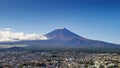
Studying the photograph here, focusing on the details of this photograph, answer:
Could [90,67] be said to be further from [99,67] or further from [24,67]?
[24,67]

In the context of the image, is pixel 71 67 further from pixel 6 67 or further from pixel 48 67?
pixel 6 67

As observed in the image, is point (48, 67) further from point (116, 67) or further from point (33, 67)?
point (116, 67)

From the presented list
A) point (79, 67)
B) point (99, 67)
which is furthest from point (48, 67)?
point (99, 67)

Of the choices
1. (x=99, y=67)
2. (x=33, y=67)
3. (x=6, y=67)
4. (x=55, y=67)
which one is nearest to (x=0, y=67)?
(x=6, y=67)

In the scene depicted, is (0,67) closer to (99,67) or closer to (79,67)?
(79,67)

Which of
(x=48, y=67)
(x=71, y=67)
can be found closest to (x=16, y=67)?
(x=48, y=67)
